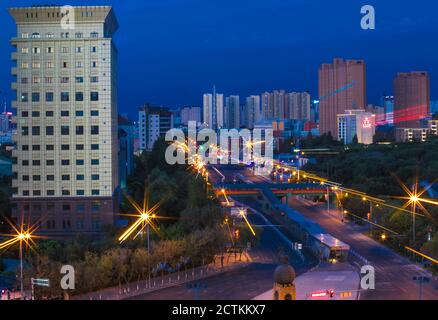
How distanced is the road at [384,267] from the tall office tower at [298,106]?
46.9 meters

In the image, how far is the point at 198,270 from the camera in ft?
31.3

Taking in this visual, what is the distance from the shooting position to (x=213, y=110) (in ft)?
176

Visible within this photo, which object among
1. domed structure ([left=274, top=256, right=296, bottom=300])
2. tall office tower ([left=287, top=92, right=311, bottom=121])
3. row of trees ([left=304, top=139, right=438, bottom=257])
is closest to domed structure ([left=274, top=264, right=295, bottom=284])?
domed structure ([left=274, top=256, right=296, bottom=300])

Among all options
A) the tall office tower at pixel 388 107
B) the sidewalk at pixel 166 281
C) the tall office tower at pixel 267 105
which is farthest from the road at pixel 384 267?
the tall office tower at pixel 388 107

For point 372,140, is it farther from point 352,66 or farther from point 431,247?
point 431,247

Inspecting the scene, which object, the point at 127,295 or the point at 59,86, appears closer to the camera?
the point at 127,295

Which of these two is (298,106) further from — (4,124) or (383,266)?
(383,266)

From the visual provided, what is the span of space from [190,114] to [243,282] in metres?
52.6

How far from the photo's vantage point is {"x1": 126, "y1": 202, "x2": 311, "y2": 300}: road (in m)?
7.86

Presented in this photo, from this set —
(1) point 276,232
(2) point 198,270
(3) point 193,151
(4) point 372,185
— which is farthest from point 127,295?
(3) point 193,151

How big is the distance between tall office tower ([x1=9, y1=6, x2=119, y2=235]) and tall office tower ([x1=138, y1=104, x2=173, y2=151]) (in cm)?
2572

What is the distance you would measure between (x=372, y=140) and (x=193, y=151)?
16291mm

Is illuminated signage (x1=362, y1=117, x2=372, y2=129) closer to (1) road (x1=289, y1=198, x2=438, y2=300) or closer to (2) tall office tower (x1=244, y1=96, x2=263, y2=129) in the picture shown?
(2) tall office tower (x1=244, y1=96, x2=263, y2=129)
